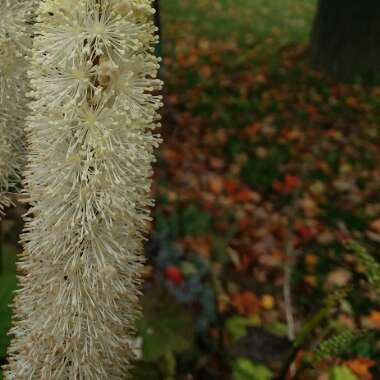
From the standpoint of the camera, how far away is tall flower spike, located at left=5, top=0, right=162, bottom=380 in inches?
50.9

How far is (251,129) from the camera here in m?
5.84

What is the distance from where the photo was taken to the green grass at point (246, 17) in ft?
29.5

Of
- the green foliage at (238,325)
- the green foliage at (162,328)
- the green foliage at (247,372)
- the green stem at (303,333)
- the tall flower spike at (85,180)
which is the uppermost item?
the tall flower spike at (85,180)

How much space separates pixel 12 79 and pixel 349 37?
6106mm

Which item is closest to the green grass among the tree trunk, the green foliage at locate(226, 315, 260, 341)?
the tree trunk

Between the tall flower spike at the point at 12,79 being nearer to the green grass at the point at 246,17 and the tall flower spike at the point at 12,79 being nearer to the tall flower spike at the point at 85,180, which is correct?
the tall flower spike at the point at 85,180

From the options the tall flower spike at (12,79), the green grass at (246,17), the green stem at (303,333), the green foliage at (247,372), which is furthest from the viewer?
the green grass at (246,17)

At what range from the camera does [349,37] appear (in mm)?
7066

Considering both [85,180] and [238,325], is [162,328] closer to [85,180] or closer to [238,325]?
[238,325]

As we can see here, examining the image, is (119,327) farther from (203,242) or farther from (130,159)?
(203,242)

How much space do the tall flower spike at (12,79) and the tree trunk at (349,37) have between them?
234 inches

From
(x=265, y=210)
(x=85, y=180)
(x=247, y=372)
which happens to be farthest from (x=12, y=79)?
(x=265, y=210)

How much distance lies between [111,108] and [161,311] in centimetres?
155


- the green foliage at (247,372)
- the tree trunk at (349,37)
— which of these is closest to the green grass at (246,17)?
the tree trunk at (349,37)
